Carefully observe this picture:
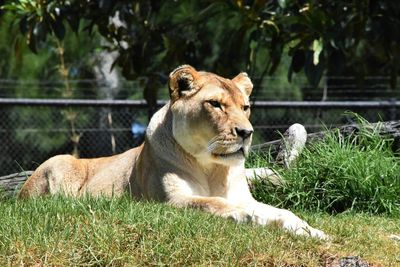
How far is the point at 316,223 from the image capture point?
6.44 m

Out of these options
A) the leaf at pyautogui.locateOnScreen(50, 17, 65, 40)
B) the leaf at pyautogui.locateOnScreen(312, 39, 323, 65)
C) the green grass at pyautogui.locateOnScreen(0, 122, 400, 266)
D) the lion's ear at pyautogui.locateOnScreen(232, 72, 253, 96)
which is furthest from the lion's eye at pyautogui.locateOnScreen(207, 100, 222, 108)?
the leaf at pyautogui.locateOnScreen(50, 17, 65, 40)

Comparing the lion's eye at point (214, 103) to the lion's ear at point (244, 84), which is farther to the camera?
the lion's ear at point (244, 84)

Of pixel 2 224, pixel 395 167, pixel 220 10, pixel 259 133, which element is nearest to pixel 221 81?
pixel 395 167

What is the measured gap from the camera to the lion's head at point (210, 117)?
6.75 meters

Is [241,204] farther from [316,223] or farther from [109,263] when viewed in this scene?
[109,263]

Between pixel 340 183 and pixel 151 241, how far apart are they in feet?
7.89

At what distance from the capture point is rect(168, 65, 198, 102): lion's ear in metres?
7.11

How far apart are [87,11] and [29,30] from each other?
1024 millimetres

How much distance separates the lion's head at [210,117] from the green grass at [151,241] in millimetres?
742

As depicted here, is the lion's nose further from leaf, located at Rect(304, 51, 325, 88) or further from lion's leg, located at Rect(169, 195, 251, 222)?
leaf, located at Rect(304, 51, 325, 88)

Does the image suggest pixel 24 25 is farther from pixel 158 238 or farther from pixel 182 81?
pixel 158 238

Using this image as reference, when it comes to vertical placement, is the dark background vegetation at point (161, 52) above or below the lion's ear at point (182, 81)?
below

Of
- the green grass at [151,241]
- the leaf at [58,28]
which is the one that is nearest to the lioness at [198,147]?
the green grass at [151,241]

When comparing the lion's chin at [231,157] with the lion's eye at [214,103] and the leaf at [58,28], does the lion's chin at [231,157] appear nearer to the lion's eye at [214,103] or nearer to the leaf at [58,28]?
the lion's eye at [214,103]
